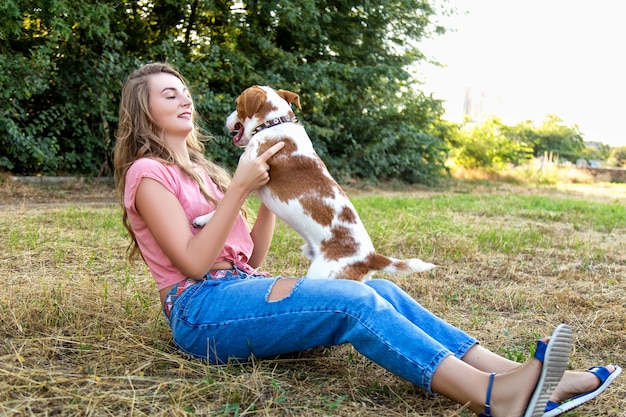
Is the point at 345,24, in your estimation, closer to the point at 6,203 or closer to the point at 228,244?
the point at 6,203

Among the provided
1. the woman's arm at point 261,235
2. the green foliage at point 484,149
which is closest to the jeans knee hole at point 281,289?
the woman's arm at point 261,235

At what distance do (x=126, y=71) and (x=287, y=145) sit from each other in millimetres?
6457

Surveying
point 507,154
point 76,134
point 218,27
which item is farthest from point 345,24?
point 507,154

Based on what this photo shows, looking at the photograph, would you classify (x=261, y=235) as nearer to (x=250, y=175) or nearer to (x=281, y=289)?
(x=250, y=175)

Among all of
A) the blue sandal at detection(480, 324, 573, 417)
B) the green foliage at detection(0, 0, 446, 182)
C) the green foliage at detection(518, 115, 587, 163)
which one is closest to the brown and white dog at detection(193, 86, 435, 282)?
the blue sandal at detection(480, 324, 573, 417)

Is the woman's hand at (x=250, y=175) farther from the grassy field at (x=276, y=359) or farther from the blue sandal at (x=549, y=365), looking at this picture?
the blue sandal at (x=549, y=365)

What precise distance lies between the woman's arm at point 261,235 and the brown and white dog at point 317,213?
9 centimetres

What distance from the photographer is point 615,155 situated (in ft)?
83.8

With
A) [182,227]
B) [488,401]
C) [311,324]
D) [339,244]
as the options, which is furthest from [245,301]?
[488,401]

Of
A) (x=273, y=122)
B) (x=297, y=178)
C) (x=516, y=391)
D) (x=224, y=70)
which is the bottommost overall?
(x=516, y=391)

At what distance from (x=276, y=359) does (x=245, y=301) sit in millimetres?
410

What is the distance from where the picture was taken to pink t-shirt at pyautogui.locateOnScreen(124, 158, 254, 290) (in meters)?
Answer: 2.44

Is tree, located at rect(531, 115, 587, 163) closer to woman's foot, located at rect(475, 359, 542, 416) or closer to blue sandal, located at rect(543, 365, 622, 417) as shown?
blue sandal, located at rect(543, 365, 622, 417)

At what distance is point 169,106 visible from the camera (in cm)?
270
